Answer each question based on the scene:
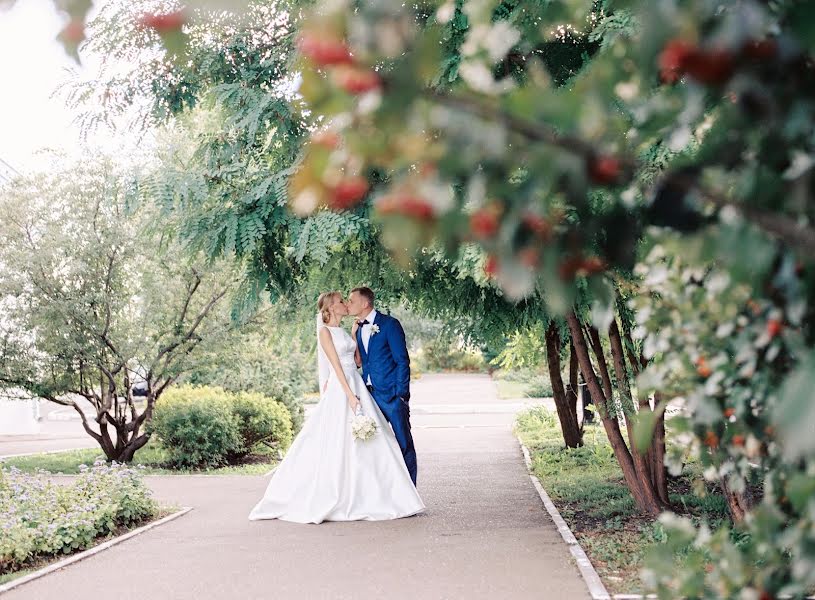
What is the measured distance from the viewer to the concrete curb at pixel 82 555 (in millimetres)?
7033

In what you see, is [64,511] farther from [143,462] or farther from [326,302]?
[143,462]

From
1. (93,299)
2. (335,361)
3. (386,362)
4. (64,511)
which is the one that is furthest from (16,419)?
(386,362)

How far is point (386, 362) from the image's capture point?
10445 mm

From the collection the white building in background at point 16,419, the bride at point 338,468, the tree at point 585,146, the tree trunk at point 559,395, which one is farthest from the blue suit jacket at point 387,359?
the white building in background at point 16,419

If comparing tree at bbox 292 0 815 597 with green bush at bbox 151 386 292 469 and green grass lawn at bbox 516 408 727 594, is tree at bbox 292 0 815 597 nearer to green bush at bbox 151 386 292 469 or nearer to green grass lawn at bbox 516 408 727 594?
green grass lawn at bbox 516 408 727 594

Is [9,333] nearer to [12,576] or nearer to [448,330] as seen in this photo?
[448,330]

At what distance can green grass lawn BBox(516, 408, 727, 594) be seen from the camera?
23.8 feet

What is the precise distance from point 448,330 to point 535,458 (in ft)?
14.8

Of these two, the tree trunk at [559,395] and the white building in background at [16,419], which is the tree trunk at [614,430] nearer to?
the tree trunk at [559,395]

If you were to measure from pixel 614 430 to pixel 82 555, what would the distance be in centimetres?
573

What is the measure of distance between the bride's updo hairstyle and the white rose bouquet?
4.21ft

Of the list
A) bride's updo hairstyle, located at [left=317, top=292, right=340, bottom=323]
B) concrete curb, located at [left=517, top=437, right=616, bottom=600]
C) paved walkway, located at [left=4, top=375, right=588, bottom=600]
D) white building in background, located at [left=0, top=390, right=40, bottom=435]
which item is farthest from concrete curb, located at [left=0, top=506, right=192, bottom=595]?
white building in background, located at [left=0, top=390, right=40, bottom=435]

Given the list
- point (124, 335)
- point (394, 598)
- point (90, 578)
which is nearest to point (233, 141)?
point (90, 578)

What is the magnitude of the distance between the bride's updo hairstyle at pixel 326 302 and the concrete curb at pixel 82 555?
298 centimetres
